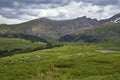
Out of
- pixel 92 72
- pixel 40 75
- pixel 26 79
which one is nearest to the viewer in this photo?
pixel 40 75

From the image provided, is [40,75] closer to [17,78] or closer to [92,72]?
[17,78]

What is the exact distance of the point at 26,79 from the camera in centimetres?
11550

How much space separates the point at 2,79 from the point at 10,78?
12.3 ft

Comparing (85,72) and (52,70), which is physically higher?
(52,70)

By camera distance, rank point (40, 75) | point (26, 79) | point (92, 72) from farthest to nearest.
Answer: point (92, 72) → point (26, 79) → point (40, 75)

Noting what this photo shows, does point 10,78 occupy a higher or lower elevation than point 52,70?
lower

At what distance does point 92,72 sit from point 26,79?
36.7m

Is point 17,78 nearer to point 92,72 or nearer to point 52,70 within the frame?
point 92,72

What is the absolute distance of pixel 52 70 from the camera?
1344 inches

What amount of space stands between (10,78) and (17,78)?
11.8 ft

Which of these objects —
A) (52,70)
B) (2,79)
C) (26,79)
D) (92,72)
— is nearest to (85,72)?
(92,72)

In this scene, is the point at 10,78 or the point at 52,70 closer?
the point at 52,70

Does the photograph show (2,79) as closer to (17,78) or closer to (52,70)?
(17,78)

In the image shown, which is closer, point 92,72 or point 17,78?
point 17,78
